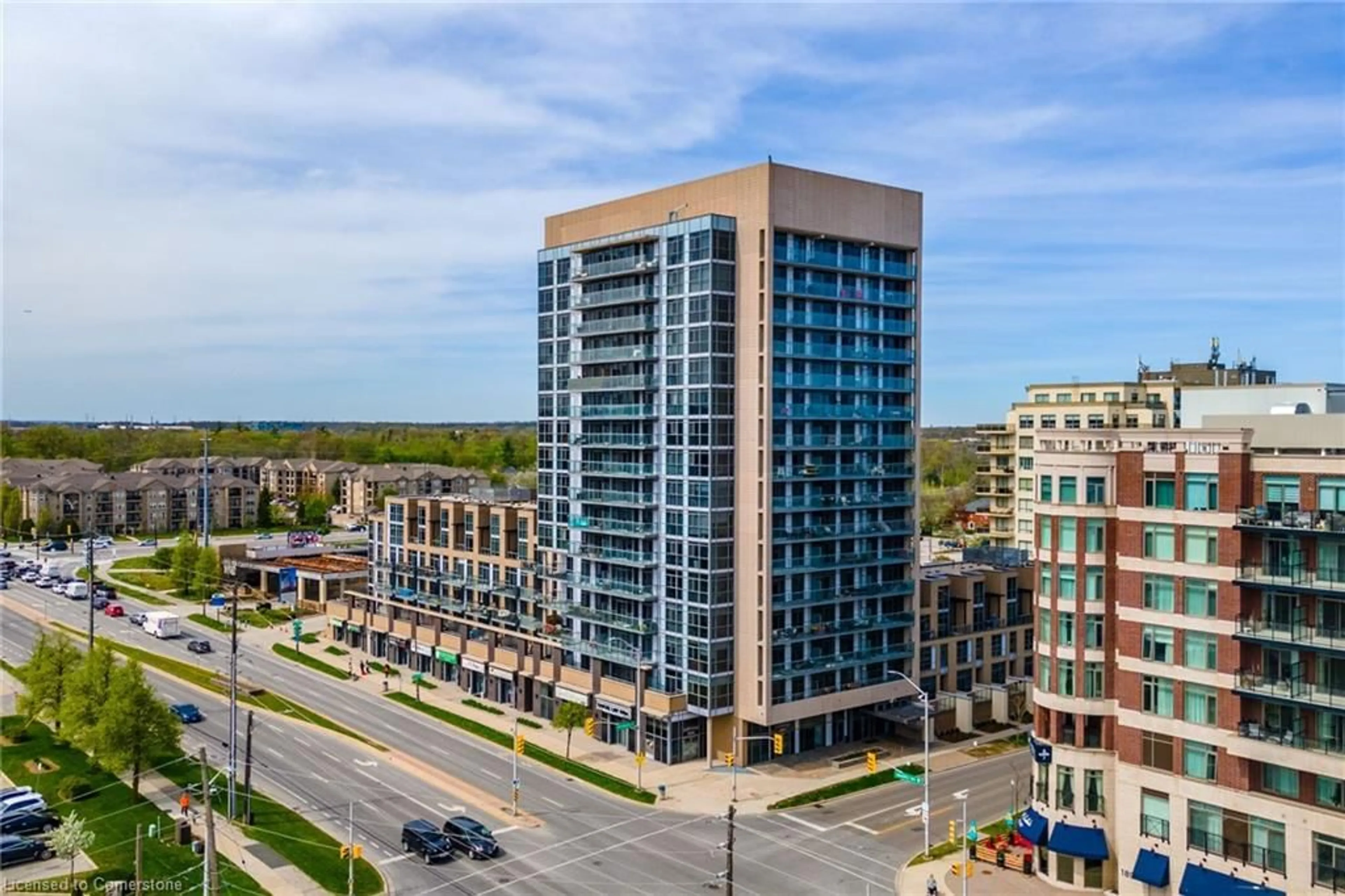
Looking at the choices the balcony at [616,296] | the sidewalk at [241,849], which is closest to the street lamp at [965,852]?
the sidewalk at [241,849]

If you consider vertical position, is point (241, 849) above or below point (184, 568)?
below

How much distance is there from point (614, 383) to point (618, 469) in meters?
6.19

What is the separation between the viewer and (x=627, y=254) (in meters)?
78.4

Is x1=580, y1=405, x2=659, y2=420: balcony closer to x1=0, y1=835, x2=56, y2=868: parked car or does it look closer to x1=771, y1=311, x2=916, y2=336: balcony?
x1=771, y1=311, x2=916, y2=336: balcony

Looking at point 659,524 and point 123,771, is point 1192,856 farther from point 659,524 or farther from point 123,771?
point 123,771

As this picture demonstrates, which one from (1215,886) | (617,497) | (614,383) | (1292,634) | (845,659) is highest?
(614,383)

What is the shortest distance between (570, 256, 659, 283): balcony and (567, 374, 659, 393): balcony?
289 inches

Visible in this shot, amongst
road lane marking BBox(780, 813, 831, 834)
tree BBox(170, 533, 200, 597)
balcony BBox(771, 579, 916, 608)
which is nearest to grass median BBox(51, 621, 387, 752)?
tree BBox(170, 533, 200, 597)

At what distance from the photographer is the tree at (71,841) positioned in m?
49.4

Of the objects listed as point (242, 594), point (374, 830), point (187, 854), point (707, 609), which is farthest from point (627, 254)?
point (242, 594)

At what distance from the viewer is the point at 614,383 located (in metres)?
78.8

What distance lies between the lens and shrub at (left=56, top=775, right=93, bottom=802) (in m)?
62.8

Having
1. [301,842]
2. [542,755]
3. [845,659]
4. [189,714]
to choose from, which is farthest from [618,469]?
[189,714]

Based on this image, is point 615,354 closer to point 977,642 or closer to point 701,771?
point 701,771
